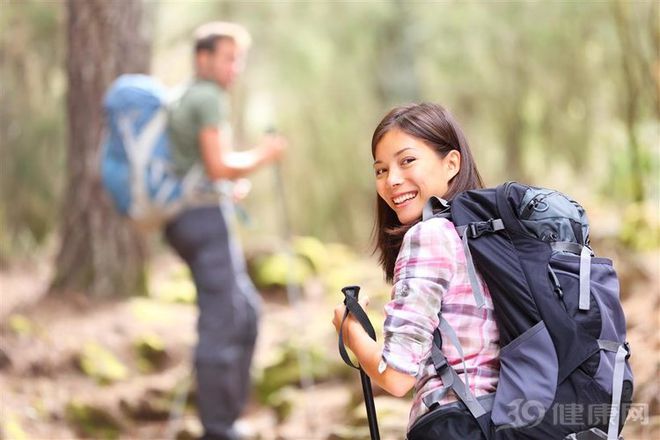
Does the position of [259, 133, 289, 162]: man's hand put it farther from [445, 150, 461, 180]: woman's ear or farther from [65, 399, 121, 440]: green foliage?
[445, 150, 461, 180]: woman's ear

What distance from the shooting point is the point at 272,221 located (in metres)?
13.0

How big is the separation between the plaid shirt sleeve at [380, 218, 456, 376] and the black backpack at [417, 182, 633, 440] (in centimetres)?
6

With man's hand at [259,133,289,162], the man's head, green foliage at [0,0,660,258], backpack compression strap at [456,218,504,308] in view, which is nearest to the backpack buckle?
backpack compression strap at [456,218,504,308]

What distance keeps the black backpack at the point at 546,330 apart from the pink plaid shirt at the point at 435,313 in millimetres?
30

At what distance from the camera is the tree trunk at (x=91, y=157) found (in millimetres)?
7473

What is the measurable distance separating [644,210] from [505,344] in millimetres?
6137

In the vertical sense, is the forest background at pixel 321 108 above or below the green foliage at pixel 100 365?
above

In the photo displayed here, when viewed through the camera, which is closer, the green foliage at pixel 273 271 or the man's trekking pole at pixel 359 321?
the man's trekking pole at pixel 359 321

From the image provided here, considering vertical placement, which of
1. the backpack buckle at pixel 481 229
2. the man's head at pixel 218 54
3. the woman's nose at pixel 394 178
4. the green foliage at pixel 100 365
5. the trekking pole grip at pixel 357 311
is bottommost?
the green foliage at pixel 100 365

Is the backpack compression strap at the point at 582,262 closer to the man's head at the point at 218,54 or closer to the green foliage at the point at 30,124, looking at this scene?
the man's head at the point at 218,54

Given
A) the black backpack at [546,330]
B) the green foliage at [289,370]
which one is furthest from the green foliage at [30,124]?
the black backpack at [546,330]

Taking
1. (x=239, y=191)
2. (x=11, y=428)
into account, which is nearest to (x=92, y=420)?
(x=11, y=428)

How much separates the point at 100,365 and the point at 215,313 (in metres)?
1.84

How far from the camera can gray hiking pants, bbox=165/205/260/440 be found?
4922 millimetres
